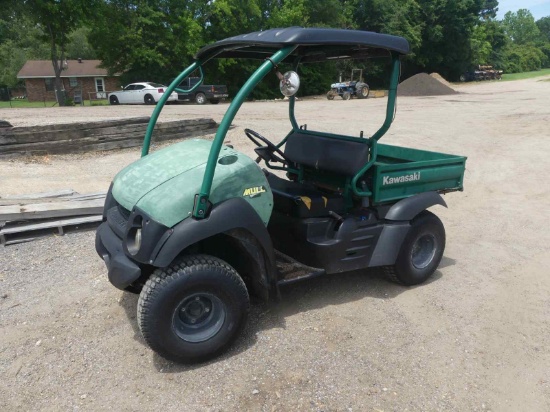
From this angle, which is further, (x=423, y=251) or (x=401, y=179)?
(x=423, y=251)

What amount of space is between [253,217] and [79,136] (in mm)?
7509

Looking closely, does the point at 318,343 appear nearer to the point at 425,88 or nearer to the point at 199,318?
the point at 199,318

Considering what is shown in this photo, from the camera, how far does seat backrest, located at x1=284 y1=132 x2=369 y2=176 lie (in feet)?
12.4

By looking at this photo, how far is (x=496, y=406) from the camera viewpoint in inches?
108

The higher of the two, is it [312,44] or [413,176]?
[312,44]

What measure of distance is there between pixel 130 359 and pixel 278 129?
989 centimetres

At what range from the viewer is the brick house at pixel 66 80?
44875 millimetres

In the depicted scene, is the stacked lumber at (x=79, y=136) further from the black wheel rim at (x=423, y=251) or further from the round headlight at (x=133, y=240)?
the black wheel rim at (x=423, y=251)

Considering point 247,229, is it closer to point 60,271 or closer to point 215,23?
point 60,271

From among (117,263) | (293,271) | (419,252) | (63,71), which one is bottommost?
(419,252)

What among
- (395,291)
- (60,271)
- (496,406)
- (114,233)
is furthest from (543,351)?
(60,271)

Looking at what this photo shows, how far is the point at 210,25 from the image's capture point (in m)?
29.0

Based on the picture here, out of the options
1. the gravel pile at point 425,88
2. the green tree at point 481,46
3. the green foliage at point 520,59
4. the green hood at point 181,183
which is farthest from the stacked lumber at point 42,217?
the green foliage at point 520,59

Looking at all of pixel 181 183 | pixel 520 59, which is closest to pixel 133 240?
pixel 181 183
